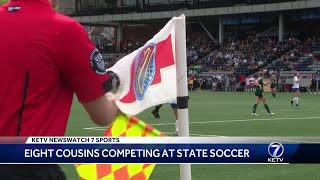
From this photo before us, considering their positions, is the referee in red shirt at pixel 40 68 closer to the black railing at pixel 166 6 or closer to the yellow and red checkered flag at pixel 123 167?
the yellow and red checkered flag at pixel 123 167

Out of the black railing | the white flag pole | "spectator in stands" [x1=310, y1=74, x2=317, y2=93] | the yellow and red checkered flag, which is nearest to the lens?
the white flag pole

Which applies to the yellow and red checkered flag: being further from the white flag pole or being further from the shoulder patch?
the shoulder patch

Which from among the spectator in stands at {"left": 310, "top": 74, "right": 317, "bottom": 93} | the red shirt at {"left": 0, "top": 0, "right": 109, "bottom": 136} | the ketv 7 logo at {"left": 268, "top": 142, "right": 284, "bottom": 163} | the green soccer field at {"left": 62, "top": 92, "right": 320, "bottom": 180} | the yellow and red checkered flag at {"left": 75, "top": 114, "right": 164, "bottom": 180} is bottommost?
the spectator in stands at {"left": 310, "top": 74, "right": 317, "bottom": 93}

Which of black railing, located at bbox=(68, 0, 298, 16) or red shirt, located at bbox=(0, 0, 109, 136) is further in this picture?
black railing, located at bbox=(68, 0, 298, 16)

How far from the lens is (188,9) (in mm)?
66625

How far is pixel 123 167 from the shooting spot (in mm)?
5492

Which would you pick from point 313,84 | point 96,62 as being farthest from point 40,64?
point 313,84

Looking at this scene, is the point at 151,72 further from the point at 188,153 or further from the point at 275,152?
the point at 275,152

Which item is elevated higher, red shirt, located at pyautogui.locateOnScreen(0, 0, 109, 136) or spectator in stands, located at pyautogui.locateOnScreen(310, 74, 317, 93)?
red shirt, located at pyautogui.locateOnScreen(0, 0, 109, 136)

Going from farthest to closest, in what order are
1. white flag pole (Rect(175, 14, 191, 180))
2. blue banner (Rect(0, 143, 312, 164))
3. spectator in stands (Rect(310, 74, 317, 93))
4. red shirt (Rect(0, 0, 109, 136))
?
1. spectator in stands (Rect(310, 74, 317, 93))
2. white flag pole (Rect(175, 14, 191, 180))
3. blue banner (Rect(0, 143, 312, 164))
4. red shirt (Rect(0, 0, 109, 136))

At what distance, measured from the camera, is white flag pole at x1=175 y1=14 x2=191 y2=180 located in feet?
16.6

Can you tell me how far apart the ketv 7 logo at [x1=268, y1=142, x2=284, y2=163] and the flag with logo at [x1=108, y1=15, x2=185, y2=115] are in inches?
69.4

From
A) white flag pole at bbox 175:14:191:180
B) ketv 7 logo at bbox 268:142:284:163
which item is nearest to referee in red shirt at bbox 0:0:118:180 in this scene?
ketv 7 logo at bbox 268:142:284:163

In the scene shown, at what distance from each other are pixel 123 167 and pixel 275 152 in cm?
220
